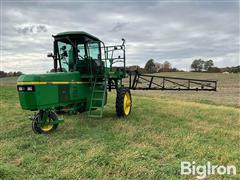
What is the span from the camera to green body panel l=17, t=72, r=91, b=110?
712cm

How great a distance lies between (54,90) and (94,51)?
2300 millimetres

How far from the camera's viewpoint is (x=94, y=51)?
947 cm

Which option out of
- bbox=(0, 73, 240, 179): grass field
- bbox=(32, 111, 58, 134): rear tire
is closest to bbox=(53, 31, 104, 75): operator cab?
bbox=(0, 73, 240, 179): grass field

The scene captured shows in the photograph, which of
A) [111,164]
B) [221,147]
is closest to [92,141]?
[111,164]

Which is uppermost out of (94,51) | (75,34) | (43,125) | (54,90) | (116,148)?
(75,34)

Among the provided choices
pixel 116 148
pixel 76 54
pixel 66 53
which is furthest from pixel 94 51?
pixel 116 148

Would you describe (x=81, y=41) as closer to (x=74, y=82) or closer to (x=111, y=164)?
(x=74, y=82)

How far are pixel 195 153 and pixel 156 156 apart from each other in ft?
2.57

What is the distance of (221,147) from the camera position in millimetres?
5992

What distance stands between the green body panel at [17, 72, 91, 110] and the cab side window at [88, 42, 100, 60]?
80cm

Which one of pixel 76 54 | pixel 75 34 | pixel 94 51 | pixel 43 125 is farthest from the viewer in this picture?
pixel 94 51

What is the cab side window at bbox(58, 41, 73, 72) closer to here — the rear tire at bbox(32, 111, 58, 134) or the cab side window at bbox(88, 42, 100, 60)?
the cab side window at bbox(88, 42, 100, 60)

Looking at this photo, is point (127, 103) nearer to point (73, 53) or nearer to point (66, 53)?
point (73, 53)

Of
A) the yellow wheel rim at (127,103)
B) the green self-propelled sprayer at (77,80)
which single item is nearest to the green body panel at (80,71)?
the green self-propelled sprayer at (77,80)
